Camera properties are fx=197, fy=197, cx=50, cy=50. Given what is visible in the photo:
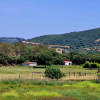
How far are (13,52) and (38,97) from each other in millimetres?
117360

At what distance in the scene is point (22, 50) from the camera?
5773 inches

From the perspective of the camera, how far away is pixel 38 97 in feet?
72.4

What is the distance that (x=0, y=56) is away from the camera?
84500 millimetres

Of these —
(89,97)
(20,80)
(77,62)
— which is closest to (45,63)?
(77,62)

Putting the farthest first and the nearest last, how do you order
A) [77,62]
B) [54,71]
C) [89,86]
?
[77,62]
[54,71]
[89,86]

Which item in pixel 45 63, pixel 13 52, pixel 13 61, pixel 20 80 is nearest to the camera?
pixel 20 80

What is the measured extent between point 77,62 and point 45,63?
1297 inches

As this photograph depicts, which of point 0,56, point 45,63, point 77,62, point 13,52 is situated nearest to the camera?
point 45,63

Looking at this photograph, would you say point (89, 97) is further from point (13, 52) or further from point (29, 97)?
point (13, 52)

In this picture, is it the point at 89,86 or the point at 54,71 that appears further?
the point at 54,71

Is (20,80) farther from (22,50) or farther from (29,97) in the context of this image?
(22,50)

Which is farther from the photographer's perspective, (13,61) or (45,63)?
(13,61)

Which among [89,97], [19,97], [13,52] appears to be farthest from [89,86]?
[13,52]

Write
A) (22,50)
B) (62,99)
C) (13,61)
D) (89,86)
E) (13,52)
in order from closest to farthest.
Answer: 1. (62,99)
2. (89,86)
3. (13,61)
4. (13,52)
5. (22,50)
